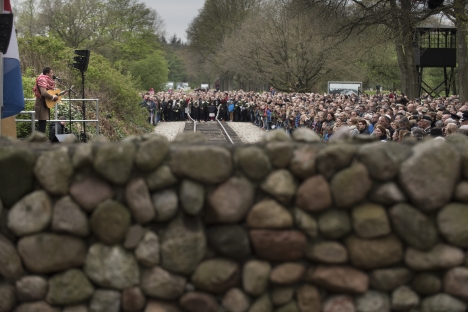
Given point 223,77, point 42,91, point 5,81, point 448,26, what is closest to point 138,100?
point 42,91

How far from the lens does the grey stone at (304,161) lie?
4.42 m

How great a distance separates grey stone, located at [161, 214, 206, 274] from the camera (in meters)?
4.43

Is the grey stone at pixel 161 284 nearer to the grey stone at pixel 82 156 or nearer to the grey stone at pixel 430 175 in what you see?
the grey stone at pixel 82 156

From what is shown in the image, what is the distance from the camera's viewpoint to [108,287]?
4484 mm

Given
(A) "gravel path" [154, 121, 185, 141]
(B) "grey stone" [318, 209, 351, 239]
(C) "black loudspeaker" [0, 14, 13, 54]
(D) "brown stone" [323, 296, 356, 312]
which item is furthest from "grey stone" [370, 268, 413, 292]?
(A) "gravel path" [154, 121, 185, 141]

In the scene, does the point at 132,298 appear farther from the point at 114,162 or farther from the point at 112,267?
the point at 114,162

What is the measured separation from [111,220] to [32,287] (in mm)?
627

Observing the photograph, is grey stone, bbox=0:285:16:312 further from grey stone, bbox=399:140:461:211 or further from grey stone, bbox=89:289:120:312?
grey stone, bbox=399:140:461:211

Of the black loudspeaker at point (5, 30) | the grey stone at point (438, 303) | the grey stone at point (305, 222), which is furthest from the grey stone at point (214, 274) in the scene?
the black loudspeaker at point (5, 30)

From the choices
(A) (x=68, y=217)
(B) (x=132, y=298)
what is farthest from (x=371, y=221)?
(A) (x=68, y=217)

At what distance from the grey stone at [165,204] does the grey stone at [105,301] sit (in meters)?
0.53

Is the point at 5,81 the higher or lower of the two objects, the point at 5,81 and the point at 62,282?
the higher

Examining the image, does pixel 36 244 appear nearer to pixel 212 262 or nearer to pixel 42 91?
pixel 212 262

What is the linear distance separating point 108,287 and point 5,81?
348 inches
